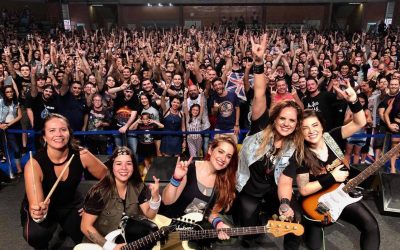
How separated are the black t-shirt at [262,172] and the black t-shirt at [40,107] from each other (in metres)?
3.43

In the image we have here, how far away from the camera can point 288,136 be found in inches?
109

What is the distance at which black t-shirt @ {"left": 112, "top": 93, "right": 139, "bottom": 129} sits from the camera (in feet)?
15.9

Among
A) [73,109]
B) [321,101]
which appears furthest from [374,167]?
[73,109]

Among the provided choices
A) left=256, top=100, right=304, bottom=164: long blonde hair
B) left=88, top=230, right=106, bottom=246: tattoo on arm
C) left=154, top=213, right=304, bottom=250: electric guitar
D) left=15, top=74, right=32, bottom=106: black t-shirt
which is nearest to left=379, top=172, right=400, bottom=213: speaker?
left=256, top=100, right=304, bottom=164: long blonde hair

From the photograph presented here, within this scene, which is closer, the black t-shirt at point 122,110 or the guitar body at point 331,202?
the guitar body at point 331,202

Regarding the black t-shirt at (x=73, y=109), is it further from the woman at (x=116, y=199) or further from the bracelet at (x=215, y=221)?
the bracelet at (x=215, y=221)

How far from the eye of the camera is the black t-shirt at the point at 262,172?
8.87ft

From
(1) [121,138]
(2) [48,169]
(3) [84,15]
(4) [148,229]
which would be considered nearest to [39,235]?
(2) [48,169]

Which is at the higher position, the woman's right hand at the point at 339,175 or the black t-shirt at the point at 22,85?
the black t-shirt at the point at 22,85

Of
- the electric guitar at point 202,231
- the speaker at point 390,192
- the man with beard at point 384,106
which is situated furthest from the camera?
the man with beard at point 384,106

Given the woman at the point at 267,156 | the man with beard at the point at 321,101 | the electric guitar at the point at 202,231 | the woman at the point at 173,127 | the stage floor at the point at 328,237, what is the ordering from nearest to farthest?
1. the electric guitar at the point at 202,231
2. the woman at the point at 267,156
3. the stage floor at the point at 328,237
4. the man with beard at the point at 321,101
5. the woman at the point at 173,127

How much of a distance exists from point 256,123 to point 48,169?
6.58 ft

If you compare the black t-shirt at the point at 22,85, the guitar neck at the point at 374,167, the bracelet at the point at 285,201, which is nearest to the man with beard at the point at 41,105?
the black t-shirt at the point at 22,85

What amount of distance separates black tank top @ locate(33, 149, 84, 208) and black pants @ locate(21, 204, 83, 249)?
0.08 metres
